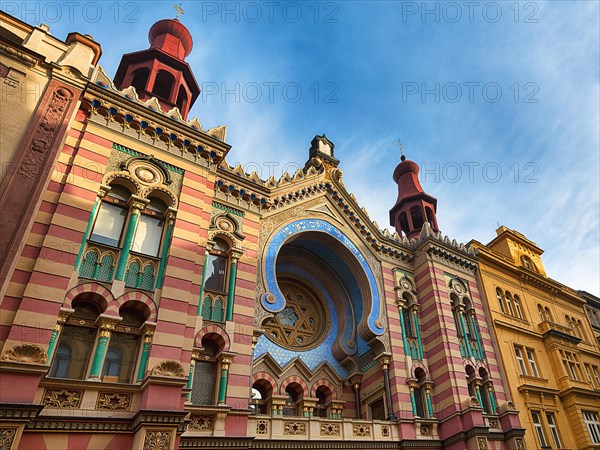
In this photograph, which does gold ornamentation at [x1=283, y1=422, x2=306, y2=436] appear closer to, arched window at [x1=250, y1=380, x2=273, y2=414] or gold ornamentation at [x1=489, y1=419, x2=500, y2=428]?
arched window at [x1=250, y1=380, x2=273, y2=414]

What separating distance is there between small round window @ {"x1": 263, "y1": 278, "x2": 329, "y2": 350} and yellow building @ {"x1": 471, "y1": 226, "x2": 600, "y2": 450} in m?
8.89

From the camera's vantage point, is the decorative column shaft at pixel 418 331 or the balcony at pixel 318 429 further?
the decorative column shaft at pixel 418 331

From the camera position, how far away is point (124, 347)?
12.4m

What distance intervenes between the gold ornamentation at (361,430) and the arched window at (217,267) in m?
7.04

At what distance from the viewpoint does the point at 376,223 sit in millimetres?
22812

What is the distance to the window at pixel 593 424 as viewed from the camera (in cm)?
2161

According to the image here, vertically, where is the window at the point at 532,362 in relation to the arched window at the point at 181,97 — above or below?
below

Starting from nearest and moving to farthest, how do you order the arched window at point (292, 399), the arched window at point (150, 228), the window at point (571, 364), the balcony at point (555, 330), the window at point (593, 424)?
1. the arched window at point (150, 228)
2. the arched window at point (292, 399)
3. the window at point (593, 424)
4. the window at point (571, 364)
5. the balcony at point (555, 330)

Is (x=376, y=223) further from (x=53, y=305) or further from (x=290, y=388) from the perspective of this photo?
(x=53, y=305)

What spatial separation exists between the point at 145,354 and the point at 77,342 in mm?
1811

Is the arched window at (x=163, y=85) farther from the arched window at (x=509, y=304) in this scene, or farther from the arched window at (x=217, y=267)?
the arched window at (x=509, y=304)

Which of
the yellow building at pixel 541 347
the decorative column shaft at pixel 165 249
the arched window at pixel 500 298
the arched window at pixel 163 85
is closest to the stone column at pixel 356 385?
the yellow building at pixel 541 347

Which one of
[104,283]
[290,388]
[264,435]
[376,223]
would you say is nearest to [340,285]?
[376,223]

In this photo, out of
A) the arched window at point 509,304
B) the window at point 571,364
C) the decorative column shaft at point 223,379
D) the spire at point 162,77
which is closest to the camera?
the decorative column shaft at point 223,379
